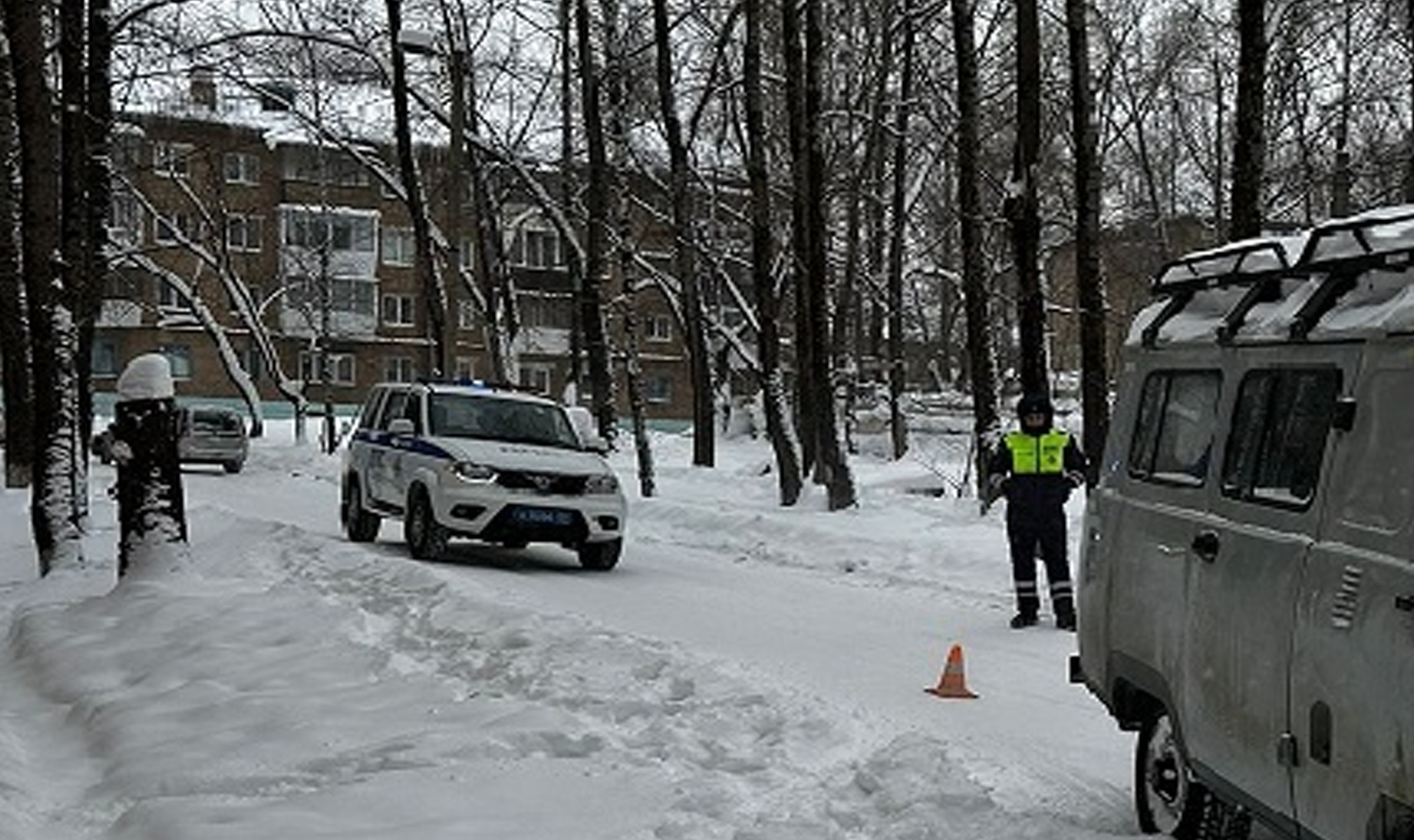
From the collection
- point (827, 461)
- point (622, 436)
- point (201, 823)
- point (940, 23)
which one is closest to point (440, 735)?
point (201, 823)

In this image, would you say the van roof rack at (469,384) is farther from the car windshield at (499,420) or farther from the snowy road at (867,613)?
the snowy road at (867,613)

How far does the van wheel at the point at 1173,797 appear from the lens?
597 cm

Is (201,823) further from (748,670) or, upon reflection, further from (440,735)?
(748,670)

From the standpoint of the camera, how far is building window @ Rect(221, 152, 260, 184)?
2744 inches

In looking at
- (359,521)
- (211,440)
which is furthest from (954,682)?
→ (211,440)

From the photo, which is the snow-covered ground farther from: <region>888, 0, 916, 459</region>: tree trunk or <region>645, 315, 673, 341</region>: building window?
<region>645, 315, 673, 341</region>: building window

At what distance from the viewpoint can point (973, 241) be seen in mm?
22875

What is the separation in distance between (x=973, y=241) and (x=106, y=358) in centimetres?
5496

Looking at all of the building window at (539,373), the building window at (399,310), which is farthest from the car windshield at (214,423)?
the building window at (399,310)

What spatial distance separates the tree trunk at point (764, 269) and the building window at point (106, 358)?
5032cm

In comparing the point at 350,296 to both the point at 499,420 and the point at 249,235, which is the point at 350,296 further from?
the point at 499,420

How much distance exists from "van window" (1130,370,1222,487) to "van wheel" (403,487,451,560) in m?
10.3

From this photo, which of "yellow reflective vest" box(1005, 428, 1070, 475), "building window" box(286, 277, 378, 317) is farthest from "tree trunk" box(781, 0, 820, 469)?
"building window" box(286, 277, 378, 317)

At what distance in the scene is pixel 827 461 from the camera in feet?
75.2
